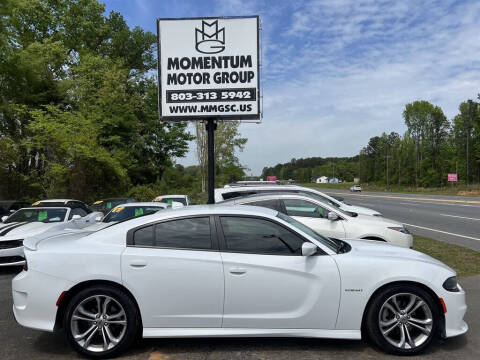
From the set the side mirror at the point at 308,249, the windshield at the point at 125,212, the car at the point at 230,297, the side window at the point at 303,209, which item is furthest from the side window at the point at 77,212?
the side mirror at the point at 308,249

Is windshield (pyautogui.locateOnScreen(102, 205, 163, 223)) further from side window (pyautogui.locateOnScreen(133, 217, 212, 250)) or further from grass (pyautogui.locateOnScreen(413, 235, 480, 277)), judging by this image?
grass (pyautogui.locateOnScreen(413, 235, 480, 277))

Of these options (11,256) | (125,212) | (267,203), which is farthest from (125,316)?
(125,212)

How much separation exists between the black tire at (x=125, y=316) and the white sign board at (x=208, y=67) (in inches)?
225

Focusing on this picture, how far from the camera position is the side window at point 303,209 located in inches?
297

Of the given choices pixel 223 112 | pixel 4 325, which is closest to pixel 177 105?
pixel 223 112

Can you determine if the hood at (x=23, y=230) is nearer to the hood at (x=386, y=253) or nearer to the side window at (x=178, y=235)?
the side window at (x=178, y=235)

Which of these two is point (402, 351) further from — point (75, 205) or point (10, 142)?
point (10, 142)

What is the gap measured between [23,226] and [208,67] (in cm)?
549

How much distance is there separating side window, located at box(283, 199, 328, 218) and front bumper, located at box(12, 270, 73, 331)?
4.77m

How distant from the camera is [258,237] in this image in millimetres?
3941

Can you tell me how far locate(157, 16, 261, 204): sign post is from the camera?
340 inches

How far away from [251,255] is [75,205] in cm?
900

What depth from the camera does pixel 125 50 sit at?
34.8 m

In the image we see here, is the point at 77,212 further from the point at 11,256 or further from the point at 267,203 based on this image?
the point at 267,203
